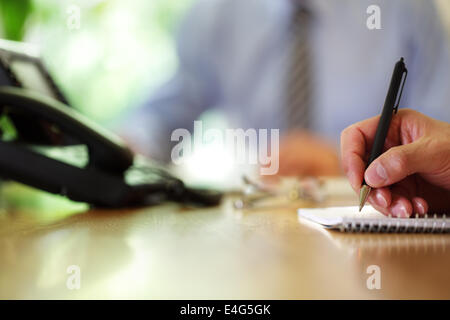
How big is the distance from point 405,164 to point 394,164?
0.01 meters

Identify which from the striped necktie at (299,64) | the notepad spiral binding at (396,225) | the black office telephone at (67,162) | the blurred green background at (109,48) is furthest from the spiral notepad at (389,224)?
the striped necktie at (299,64)

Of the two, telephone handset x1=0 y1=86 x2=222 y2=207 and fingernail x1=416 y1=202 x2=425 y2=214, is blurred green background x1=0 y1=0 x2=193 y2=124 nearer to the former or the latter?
telephone handset x1=0 y1=86 x2=222 y2=207

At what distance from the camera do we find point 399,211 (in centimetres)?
41

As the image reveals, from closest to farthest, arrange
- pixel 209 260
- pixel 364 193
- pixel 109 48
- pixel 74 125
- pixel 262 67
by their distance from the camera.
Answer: pixel 209 260, pixel 364 193, pixel 74 125, pixel 109 48, pixel 262 67

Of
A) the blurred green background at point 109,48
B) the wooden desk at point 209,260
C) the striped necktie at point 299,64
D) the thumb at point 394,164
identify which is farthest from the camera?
the striped necktie at point 299,64

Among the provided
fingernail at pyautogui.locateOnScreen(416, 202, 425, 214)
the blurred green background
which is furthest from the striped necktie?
fingernail at pyautogui.locateOnScreen(416, 202, 425, 214)

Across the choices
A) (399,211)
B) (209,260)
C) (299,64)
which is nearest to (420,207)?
(399,211)

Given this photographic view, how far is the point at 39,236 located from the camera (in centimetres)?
37

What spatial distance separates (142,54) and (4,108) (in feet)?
4.05

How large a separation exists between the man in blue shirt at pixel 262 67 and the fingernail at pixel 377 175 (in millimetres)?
917

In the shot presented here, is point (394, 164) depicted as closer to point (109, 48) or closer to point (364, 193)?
point (364, 193)

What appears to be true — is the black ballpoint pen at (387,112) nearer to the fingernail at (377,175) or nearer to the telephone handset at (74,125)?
the fingernail at (377,175)

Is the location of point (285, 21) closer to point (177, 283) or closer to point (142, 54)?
point (142, 54)

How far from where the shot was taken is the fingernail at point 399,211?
0.40 m
